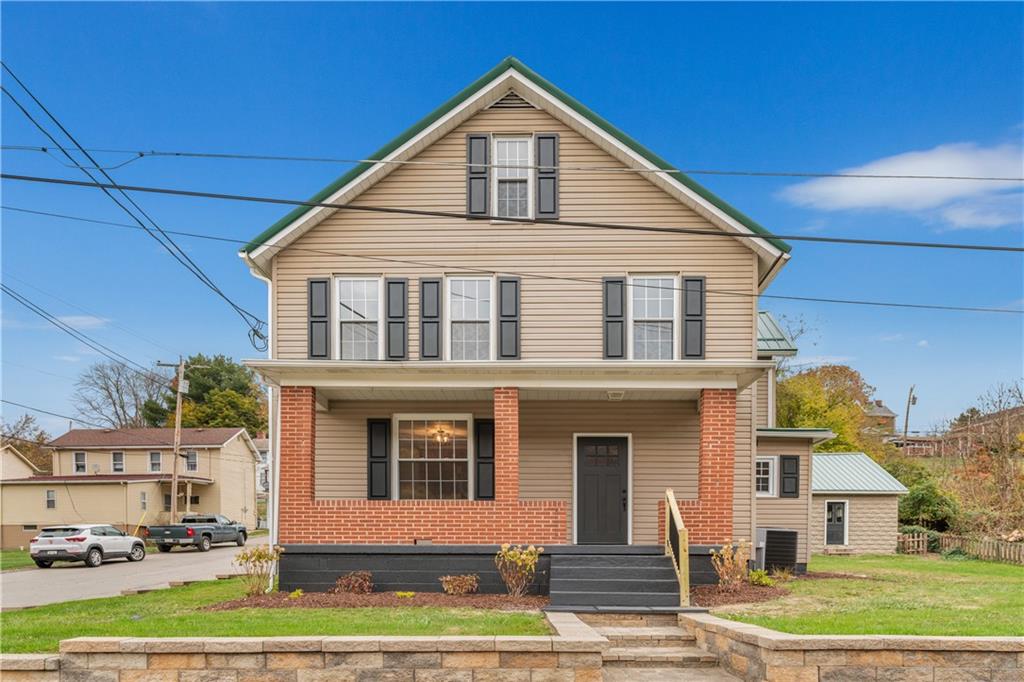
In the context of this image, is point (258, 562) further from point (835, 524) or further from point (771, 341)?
point (835, 524)

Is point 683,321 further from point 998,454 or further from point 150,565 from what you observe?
point 150,565

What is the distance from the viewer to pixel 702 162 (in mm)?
33719

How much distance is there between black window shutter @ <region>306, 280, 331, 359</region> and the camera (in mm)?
14703

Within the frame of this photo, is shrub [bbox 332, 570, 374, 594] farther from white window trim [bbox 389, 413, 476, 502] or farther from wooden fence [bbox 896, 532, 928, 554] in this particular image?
wooden fence [bbox 896, 532, 928, 554]

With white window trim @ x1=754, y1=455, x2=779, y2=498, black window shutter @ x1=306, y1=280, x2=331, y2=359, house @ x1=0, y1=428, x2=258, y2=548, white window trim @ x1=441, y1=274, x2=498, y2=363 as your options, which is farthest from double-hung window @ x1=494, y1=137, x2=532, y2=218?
house @ x1=0, y1=428, x2=258, y2=548

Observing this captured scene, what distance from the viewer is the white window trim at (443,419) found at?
1523cm

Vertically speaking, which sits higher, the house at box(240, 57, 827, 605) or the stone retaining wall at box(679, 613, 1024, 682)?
the house at box(240, 57, 827, 605)

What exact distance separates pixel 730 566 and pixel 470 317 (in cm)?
628

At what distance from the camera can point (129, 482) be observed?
37.9 metres

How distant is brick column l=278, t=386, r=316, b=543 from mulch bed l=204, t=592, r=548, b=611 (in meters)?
1.30

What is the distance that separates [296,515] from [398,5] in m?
12.3

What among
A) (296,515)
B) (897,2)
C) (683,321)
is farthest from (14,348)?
(897,2)

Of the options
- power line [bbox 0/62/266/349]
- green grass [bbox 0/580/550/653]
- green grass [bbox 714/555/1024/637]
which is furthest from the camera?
power line [bbox 0/62/266/349]

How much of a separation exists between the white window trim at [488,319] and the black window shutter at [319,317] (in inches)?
85.1
